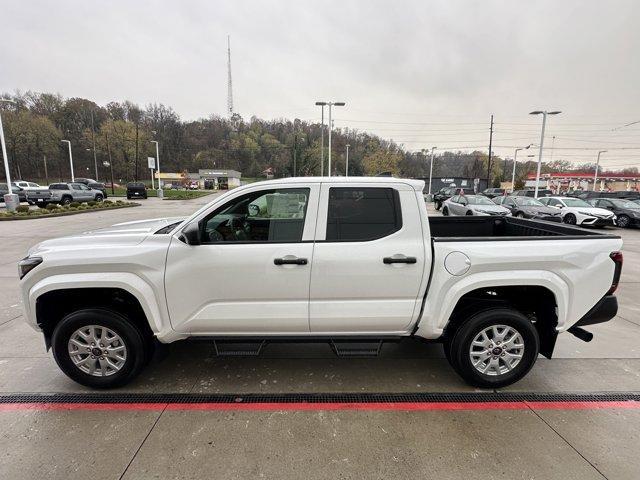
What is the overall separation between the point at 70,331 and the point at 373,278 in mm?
2685

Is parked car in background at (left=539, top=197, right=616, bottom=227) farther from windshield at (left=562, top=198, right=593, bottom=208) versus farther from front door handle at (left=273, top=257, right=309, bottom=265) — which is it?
front door handle at (left=273, top=257, right=309, bottom=265)

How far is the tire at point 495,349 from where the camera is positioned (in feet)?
10.5

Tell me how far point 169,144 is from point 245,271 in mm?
106353

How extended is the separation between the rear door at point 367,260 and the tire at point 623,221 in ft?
67.1

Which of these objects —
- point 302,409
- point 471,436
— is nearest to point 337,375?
point 302,409

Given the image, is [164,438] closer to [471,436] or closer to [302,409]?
[302,409]

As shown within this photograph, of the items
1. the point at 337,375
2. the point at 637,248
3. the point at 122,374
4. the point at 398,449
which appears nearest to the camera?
the point at 398,449

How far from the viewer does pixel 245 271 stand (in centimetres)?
305

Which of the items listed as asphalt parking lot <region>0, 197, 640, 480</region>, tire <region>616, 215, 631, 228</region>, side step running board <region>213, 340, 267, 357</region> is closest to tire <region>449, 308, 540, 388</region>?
asphalt parking lot <region>0, 197, 640, 480</region>

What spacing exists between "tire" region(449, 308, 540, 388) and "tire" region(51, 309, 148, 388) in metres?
2.85

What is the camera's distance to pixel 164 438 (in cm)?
271

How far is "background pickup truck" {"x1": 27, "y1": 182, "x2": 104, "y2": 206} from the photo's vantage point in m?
26.8

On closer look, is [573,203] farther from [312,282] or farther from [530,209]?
[312,282]

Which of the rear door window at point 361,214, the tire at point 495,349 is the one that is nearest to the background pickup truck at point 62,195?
the rear door window at point 361,214
